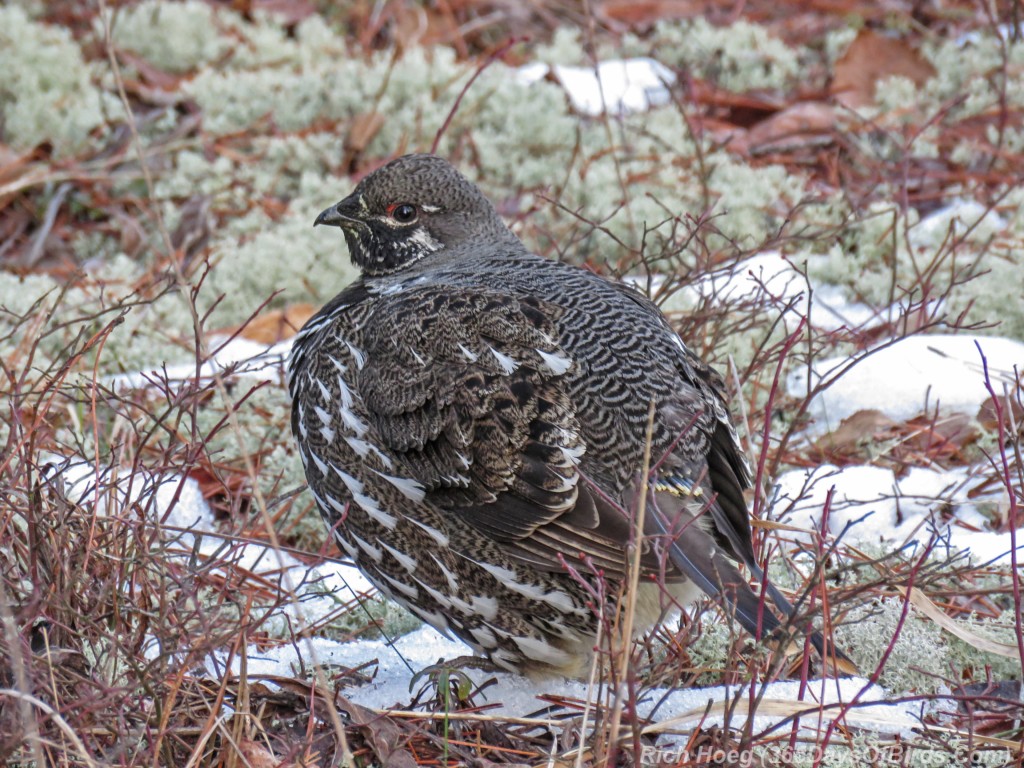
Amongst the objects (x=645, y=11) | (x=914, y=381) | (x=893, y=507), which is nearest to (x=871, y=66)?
(x=645, y=11)

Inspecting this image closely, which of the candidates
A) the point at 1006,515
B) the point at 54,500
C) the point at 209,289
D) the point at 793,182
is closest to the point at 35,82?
the point at 209,289

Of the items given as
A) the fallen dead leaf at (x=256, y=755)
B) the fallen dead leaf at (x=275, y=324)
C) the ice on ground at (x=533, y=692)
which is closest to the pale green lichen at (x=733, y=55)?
the fallen dead leaf at (x=275, y=324)

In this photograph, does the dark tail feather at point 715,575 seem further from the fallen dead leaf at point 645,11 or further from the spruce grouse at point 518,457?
the fallen dead leaf at point 645,11

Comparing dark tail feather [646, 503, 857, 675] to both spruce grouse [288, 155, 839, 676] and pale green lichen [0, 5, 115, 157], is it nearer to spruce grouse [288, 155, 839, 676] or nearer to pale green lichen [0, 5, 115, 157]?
spruce grouse [288, 155, 839, 676]

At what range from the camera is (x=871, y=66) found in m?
8.25

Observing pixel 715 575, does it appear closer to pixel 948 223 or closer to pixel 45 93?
pixel 948 223

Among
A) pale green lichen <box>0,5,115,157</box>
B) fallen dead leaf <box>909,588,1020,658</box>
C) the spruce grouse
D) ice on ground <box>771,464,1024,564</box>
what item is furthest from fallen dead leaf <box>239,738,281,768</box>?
pale green lichen <box>0,5,115,157</box>

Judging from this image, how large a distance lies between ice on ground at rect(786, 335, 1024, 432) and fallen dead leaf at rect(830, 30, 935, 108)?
2.88 metres

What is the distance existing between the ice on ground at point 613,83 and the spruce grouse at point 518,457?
4.27 metres

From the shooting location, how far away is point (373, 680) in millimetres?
4031

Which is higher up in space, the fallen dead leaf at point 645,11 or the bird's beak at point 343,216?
the fallen dead leaf at point 645,11

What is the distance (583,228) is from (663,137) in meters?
1.13

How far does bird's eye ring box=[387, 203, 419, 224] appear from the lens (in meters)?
4.90

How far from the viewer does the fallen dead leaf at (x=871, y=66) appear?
8.09 meters
